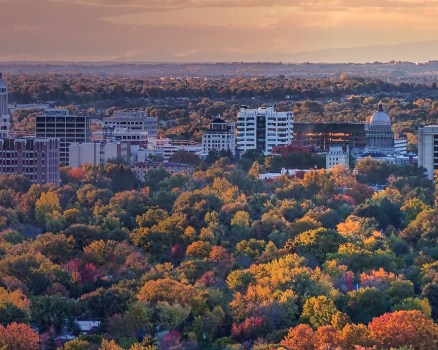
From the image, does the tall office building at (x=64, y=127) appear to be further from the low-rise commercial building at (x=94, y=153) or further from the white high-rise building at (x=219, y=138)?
the white high-rise building at (x=219, y=138)

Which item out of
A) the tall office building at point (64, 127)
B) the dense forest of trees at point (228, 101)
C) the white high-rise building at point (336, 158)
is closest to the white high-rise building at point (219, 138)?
the tall office building at point (64, 127)

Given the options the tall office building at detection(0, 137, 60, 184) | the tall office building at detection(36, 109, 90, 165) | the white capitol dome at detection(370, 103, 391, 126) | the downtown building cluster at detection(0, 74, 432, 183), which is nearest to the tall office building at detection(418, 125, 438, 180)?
the downtown building cluster at detection(0, 74, 432, 183)

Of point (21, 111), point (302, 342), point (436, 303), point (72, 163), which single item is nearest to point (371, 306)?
point (436, 303)

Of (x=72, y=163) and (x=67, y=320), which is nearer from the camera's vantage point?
(x=67, y=320)

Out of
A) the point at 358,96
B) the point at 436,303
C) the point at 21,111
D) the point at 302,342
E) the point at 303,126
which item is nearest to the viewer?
the point at 302,342

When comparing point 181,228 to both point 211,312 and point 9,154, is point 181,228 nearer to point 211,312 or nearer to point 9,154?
point 211,312

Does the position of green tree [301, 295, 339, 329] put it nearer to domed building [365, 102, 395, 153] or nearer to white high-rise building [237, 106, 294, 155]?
white high-rise building [237, 106, 294, 155]
